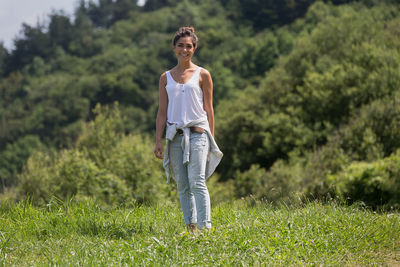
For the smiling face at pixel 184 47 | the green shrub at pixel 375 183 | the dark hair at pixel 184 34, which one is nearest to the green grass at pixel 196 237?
the smiling face at pixel 184 47

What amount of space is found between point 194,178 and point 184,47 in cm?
118

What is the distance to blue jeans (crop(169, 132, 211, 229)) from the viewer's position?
4285 mm

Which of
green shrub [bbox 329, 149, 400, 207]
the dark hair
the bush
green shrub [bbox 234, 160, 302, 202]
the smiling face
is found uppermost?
the dark hair

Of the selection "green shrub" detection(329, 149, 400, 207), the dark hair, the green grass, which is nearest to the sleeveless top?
the dark hair

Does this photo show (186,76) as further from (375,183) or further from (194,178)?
(375,183)

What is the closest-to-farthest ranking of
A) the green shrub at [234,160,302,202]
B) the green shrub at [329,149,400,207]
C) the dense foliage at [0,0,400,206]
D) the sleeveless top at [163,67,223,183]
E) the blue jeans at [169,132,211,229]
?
the blue jeans at [169,132,211,229]
the sleeveless top at [163,67,223,183]
the green shrub at [329,149,400,207]
the dense foliage at [0,0,400,206]
the green shrub at [234,160,302,202]

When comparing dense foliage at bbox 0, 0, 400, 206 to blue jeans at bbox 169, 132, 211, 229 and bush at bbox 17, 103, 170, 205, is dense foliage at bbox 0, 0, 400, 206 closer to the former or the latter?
bush at bbox 17, 103, 170, 205

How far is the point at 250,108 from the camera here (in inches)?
1183

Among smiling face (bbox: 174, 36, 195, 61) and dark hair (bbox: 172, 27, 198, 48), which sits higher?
dark hair (bbox: 172, 27, 198, 48)

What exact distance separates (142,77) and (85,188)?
141ft

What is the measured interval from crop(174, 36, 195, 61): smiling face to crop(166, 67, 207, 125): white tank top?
23cm

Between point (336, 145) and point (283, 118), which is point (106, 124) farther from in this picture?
point (336, 145)

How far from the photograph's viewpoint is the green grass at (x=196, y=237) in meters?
3.65

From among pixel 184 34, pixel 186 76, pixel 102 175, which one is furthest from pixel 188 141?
pixel 102 175
